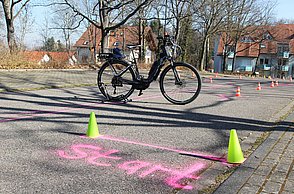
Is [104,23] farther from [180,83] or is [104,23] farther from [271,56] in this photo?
[271,56]

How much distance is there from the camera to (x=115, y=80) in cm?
848

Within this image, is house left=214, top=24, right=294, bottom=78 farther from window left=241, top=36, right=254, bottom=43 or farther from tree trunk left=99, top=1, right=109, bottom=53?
tree trunk left=99, top=1, right=109, bottom=53

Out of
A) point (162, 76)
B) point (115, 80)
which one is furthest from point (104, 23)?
point (162, 76)

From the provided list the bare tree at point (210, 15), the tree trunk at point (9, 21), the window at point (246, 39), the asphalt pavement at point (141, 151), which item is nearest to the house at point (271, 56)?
the window at point (246, 39)

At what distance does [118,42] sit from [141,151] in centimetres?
1145

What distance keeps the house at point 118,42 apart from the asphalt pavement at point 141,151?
2.64 metres

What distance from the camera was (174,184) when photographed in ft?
10.6

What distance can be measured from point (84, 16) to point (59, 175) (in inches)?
954

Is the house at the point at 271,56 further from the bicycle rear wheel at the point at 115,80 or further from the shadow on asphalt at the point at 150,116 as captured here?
the shadow on asphalt at the point at 150,116

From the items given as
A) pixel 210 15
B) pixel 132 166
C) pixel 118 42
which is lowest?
pixel 132 166

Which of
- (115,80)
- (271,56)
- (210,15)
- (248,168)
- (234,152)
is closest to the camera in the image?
(248,168)

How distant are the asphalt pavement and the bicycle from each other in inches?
32.1

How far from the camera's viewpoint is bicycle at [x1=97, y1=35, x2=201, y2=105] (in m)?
8.04

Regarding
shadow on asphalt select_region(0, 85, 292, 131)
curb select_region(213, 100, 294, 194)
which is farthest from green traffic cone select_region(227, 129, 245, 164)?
shadow on asphalt select_region(0, 85, 292, 131)
